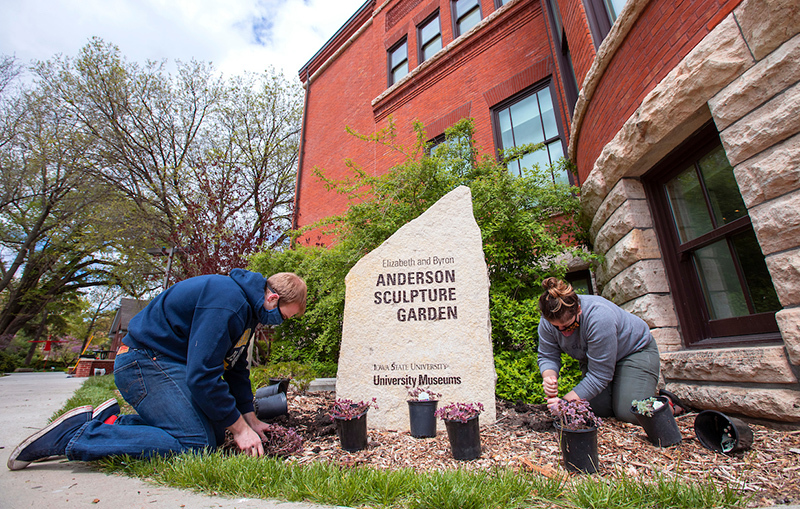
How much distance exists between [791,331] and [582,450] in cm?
142

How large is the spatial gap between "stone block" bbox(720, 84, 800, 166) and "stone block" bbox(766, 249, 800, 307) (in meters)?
0.68

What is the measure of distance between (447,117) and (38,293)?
2641 centimetres

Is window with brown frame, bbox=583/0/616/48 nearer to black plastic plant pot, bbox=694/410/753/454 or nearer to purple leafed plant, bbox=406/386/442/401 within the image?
black plastic plant pot, bbox=694/410/753/454

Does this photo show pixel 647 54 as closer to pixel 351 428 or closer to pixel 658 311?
pixel 658 311

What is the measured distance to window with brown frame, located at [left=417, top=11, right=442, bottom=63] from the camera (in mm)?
11086

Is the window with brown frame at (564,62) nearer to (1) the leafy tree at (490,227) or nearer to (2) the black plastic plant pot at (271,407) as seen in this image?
(1) the leafy tree at (490,227)

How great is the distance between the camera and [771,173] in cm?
238

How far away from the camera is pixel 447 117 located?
382 inches

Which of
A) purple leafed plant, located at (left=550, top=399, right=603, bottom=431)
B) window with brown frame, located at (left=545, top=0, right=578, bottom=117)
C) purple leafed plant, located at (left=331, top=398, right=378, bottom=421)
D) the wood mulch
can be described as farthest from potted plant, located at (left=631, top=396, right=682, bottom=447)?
window with brown frame, located at (left=545, top=0, right=578, bottom=117)

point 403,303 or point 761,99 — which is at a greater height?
point 761,99

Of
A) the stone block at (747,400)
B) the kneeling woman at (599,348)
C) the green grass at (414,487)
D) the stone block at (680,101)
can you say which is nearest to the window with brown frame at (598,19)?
the stone block at (680,101)

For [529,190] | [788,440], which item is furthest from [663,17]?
[788,440]

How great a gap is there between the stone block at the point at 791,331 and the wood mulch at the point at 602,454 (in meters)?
0.51

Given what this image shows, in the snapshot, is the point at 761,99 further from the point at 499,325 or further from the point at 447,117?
the point at 447,117
